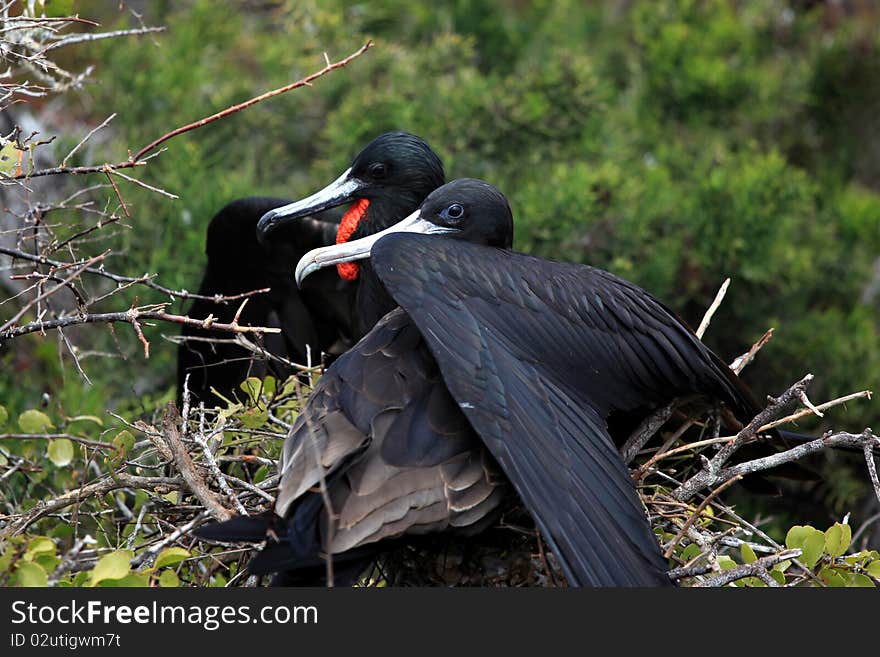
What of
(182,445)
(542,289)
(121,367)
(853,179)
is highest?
(542,289)

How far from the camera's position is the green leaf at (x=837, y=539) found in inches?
105

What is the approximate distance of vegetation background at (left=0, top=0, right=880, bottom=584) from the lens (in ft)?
16.7

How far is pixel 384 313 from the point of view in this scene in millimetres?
3482

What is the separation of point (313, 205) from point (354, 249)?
53cm

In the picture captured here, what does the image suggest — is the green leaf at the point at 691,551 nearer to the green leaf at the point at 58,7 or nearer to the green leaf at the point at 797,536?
the green leaf at the point at 797,536

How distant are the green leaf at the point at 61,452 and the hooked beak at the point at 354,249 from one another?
705mm

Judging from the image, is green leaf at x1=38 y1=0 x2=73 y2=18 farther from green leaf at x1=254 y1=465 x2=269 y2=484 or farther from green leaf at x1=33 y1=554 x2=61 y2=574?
green leaf at x1=33 y1=554 x2=61 y2=574

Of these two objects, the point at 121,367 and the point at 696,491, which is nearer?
the point at 696,491

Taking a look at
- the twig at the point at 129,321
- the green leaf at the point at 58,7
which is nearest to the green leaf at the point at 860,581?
the twig at the point at 129,321

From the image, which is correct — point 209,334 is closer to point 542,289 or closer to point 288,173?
point 542,289

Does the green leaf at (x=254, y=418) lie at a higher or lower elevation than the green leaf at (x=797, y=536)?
lower

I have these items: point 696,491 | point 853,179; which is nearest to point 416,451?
point 696,491

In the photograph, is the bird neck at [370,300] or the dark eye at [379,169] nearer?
the bird neck at [370,300]

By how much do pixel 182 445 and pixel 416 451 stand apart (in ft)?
1.87
